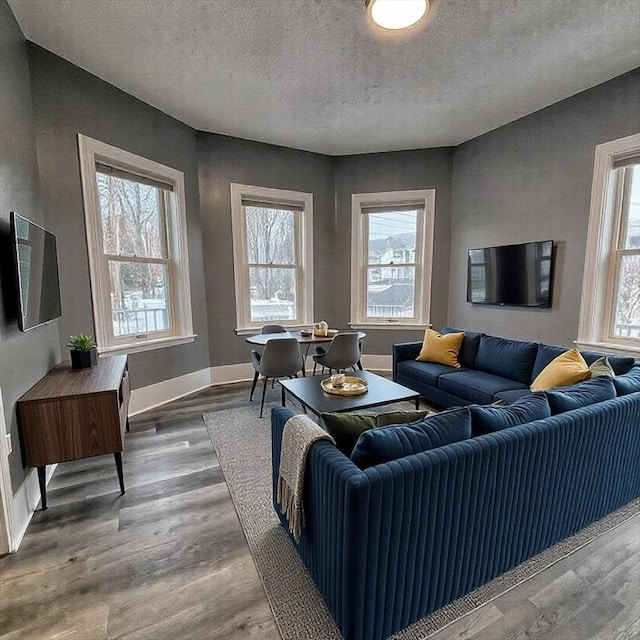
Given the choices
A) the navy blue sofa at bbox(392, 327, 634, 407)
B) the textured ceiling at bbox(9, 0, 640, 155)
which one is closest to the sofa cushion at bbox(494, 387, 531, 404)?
the navy blue sofa at bbox(392, 327, 634, 407)

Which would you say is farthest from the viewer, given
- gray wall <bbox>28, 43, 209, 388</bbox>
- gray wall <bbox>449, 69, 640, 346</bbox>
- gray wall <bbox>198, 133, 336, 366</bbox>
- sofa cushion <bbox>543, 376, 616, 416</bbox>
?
gray wall <bbox>198, 133, 336, 366</bbox>

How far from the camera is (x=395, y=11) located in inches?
80.5

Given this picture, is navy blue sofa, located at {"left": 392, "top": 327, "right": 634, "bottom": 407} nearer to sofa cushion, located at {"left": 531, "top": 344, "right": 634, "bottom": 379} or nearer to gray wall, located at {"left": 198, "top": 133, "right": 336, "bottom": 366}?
sofa cushion, located at {"left": 531, "top": 344, "right": 634, "bottom": 379}

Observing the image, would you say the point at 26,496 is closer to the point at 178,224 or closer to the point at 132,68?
the point at 178,224

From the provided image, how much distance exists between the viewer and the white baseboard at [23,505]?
1.75 metres

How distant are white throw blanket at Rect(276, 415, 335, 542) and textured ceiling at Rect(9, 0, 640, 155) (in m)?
2.56

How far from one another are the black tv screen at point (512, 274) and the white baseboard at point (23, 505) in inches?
179

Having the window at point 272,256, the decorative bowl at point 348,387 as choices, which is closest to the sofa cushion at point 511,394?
the decorative bowl at point 348,387

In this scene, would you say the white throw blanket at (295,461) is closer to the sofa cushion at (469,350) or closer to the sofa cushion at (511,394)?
the sofa cushion at (511,394)

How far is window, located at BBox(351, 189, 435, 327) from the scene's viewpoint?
4.80 metres

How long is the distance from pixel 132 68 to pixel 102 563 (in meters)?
3.52

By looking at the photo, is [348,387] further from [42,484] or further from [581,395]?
[42,484]

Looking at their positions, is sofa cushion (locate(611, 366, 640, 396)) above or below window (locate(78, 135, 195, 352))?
below

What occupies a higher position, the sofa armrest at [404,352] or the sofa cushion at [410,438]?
the sofa cushion at [410,438]
